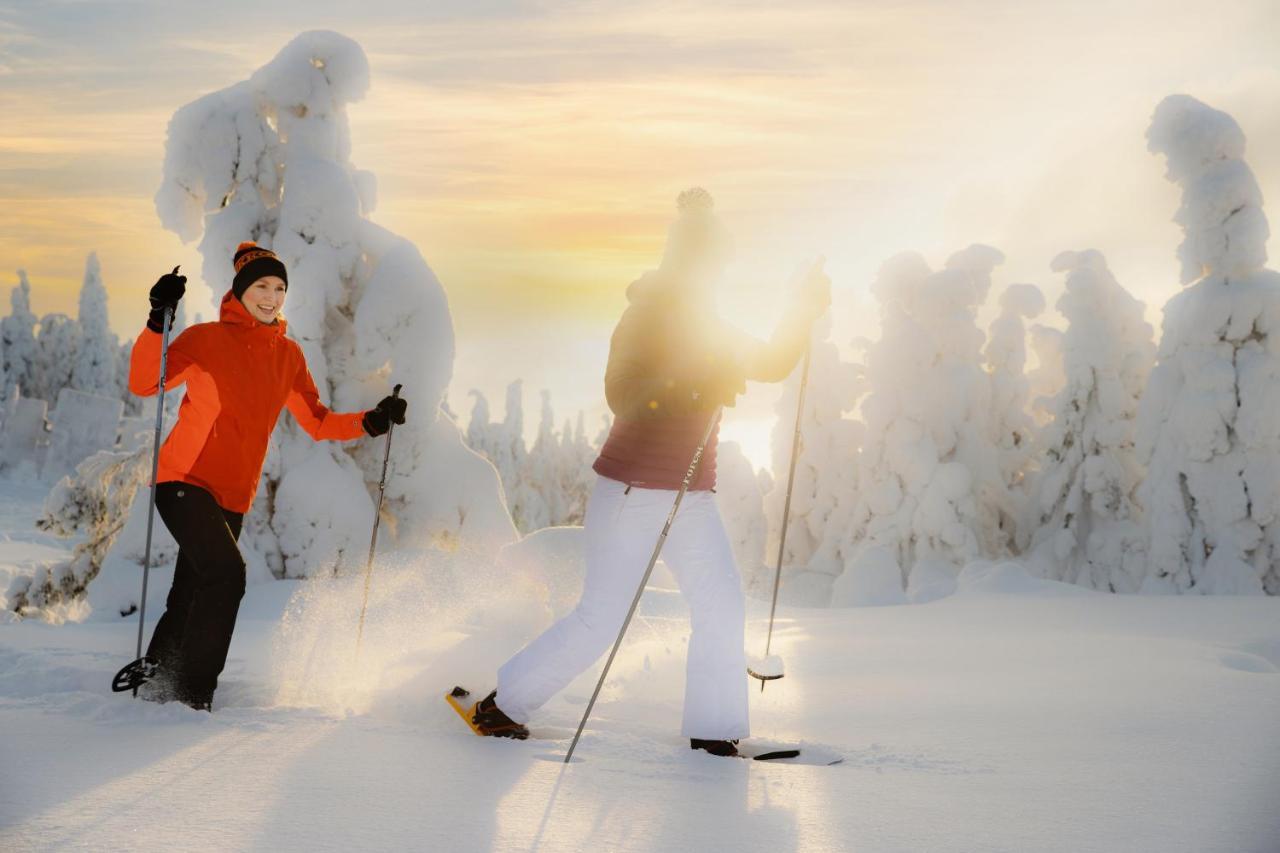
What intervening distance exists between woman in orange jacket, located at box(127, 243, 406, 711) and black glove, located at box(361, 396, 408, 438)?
0.43 metres

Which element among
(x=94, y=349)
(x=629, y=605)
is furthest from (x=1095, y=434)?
(x=94, y=349)

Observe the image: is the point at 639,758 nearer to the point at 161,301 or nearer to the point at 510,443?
the point at 161,301

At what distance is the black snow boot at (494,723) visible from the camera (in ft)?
12.2

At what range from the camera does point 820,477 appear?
28.0m

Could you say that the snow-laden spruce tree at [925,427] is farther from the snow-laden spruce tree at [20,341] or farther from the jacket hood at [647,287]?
the snow-laden spruce tree at [20,341]

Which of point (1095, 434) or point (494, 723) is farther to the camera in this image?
point (1095, 434)

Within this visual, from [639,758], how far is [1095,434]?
21.8m

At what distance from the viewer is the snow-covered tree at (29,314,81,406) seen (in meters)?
66.9

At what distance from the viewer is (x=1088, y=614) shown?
9023 mm

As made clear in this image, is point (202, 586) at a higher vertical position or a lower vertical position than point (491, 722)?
higher

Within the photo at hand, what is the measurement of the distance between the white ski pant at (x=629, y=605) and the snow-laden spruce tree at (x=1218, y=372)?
55.9 ft

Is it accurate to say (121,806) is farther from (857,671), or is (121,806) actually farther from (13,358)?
(13,358)

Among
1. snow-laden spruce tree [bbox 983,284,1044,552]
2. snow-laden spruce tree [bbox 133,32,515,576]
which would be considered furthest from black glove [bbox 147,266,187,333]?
snow-laden spruce tree [bbox 983,284,1044,552]

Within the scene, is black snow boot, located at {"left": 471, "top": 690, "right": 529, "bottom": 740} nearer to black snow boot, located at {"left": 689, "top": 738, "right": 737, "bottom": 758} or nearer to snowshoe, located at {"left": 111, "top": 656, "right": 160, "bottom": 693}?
black snow boot, located at {"left": 689, "top": 738, "right": 737, "bottom": 758}
